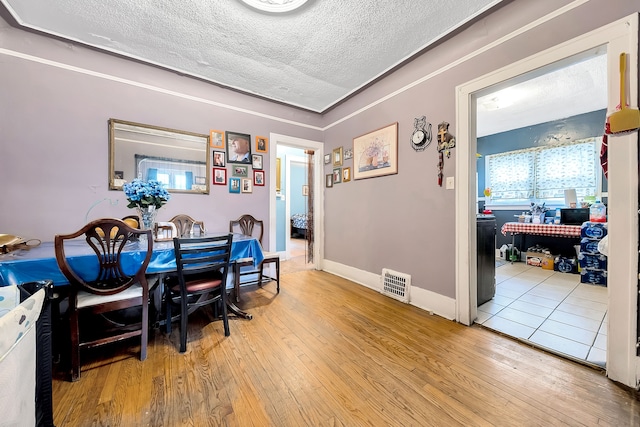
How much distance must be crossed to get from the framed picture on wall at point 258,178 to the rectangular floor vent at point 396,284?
6.84ft

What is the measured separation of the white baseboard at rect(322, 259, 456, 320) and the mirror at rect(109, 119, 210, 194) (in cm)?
233

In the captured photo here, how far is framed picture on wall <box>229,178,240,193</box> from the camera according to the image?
3.16m

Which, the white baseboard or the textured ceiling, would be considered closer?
the textured ceiling

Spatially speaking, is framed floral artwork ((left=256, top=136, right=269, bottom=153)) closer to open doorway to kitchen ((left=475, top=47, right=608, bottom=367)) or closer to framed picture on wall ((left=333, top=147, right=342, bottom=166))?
framed picture on wall ((left=333, top=147, right=342, bottom=166))

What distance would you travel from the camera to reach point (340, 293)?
2.88 m

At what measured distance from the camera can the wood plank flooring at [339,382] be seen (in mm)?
1178

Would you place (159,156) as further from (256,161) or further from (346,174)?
(346,174)

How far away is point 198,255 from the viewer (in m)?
1.83

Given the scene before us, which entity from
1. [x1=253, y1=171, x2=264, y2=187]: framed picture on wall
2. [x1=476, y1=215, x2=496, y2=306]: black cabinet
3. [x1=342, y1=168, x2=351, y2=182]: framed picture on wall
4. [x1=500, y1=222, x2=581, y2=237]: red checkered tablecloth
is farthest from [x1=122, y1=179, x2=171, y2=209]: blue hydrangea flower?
[x1=500, y1=222, x2=581, y2=237]: red checkered tablecloth

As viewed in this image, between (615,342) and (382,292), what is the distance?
1.80 metres

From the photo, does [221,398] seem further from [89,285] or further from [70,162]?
[70,162]

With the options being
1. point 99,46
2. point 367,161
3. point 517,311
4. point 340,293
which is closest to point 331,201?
point 367,161

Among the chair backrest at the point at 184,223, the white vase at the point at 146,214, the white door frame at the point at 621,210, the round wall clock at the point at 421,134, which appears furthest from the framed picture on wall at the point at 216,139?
the white door frame at the point at 621,210

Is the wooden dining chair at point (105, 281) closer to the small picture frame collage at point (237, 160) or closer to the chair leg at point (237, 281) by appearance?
the chair leg at point (237, 281)
